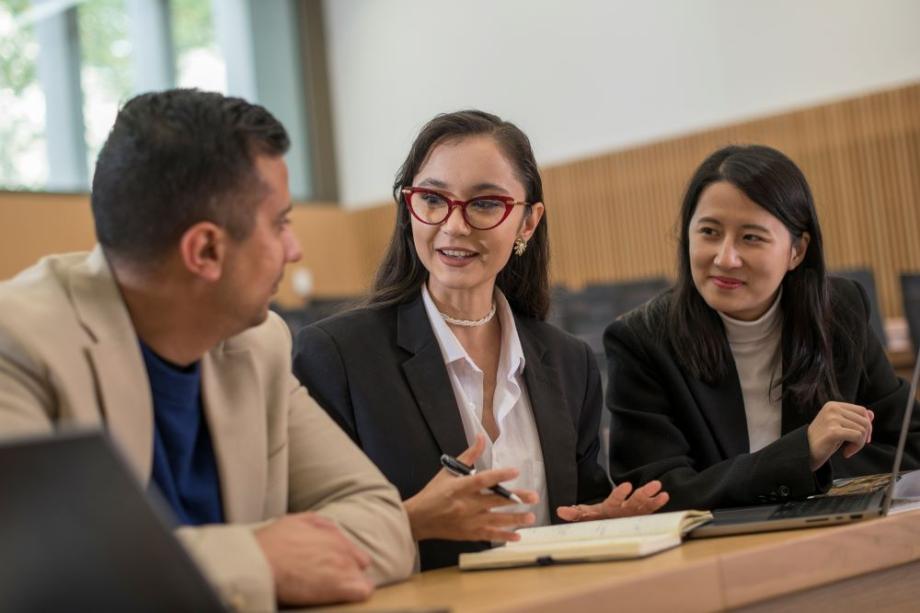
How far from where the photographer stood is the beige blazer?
1.52 meters

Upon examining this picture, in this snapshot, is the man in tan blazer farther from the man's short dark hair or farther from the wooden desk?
the wooden desk

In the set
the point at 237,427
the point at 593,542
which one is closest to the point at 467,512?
the point at 593,542

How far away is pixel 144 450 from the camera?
165cm

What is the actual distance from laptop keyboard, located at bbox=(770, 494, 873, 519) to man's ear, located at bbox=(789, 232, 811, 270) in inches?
35.6

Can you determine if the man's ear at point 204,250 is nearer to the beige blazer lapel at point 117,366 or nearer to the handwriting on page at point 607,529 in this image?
the beige blazer lapel at point 117,366

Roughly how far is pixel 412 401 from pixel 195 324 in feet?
3.11

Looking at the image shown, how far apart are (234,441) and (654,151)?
409 inches

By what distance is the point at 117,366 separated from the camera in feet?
5.34

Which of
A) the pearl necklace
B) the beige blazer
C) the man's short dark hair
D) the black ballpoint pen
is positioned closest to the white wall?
the pearl necklace

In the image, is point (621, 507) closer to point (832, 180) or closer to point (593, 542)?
point (593, 542)

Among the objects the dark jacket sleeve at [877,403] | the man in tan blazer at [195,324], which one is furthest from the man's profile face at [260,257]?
the dark jacket sleeve at [877,403]

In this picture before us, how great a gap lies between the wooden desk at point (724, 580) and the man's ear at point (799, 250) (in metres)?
1.20

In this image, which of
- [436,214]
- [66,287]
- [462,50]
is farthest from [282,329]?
[462,50]

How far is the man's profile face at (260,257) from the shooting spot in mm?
1701
